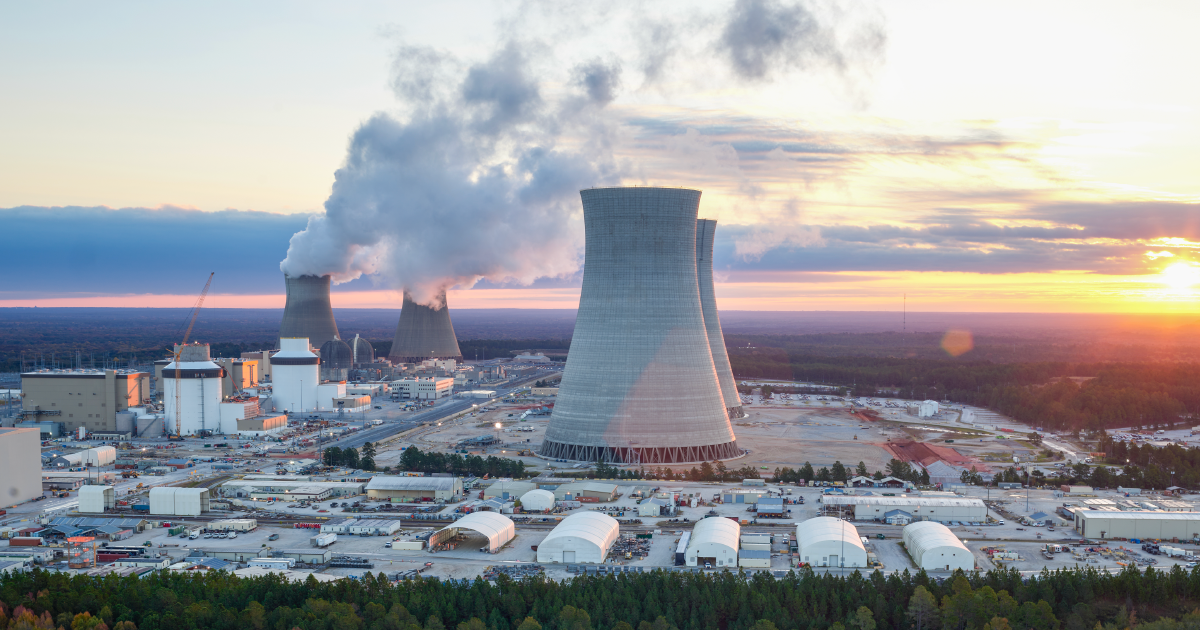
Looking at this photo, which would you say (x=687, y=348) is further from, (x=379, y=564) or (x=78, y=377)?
(x=78, y=377)

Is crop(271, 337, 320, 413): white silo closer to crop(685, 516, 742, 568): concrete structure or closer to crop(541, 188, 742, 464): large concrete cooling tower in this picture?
crop(541, 188, 742, 464): large concrete cooling tower

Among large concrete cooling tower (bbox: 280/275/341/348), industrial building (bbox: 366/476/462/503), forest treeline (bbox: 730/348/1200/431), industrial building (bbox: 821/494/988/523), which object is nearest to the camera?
industrial building (bbox: 821/494/988/523)

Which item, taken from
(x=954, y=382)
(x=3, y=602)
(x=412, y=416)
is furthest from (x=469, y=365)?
(x=3, y=602)

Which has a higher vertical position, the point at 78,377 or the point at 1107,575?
the point at 78,377

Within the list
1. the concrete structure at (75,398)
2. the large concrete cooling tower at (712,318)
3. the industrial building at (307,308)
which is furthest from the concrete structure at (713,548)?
the industrial building at (307,308)

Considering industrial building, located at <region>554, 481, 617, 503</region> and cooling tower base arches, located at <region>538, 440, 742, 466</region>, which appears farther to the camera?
cooling tower base arches, located at <region>538, 440, 742, 466</region>

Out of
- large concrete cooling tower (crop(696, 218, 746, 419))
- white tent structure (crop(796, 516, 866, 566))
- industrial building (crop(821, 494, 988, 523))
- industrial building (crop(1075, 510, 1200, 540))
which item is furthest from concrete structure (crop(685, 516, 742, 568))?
large concrete cooling tower (crop(696, 218, 746, 419))
